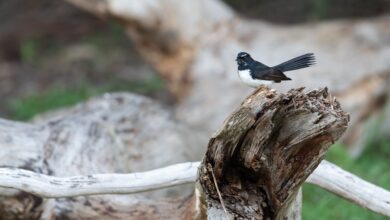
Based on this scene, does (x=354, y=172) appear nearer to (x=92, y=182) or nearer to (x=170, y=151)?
(x=170, y=151)

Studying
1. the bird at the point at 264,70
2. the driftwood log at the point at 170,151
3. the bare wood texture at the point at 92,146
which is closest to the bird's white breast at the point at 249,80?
the bird at the point at 264,70

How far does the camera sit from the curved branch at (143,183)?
10.8 ft

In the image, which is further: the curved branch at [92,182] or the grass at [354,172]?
the grass at [354,172]

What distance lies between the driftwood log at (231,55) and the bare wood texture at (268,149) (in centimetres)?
316

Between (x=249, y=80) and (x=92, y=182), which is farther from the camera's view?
(x=92, y=182)

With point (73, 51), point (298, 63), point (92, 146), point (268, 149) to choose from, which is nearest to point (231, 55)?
point (92, 146)

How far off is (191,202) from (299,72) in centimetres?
297

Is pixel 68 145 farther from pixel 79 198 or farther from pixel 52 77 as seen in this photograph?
pixel 52 77

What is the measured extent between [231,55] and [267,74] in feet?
10.4

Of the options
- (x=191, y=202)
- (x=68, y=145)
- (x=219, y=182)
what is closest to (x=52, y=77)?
(x=68, y=145)

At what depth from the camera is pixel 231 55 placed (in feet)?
20.7

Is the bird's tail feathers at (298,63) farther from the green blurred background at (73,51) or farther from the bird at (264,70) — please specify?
the green blurred background at (73,51)

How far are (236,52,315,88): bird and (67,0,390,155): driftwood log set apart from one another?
9.33ft

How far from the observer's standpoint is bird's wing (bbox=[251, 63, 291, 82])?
3.15m
